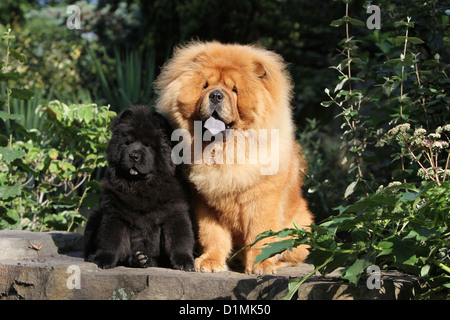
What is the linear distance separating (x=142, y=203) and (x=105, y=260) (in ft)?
1.26

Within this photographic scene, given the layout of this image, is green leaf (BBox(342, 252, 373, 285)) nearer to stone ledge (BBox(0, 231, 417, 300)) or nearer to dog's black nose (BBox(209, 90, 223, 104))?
stone ledge (BBox(0, 231, 417, 300))

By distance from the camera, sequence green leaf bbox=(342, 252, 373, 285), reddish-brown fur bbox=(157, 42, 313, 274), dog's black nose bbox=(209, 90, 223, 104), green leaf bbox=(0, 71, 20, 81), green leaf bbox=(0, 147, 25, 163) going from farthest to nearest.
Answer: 1. green leaf bbox=(0, 71, 20, 81)
2. green leaf bbox=(0, 147, 25, 163)
3. reddish-brown fur bbox=(157, 42, 313, 274)
4. dog's black nose bbox=(209, 90, 223, 104)
5. green leaf bbox=(342, 252, 373, 285)

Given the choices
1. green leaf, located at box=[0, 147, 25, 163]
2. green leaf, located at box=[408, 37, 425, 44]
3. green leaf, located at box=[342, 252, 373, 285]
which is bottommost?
green leaf, located at box=[342, 252, 373, 285]

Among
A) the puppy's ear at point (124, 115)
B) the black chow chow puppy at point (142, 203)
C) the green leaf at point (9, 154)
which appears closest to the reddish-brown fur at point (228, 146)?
the black chow chow puppy at point (142, 203)

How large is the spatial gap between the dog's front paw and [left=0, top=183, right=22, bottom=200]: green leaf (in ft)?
4.16

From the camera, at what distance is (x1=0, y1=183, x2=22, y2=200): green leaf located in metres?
3.87

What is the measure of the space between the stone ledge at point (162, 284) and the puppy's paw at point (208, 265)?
0.07 meters

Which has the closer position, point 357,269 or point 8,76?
point 357,269

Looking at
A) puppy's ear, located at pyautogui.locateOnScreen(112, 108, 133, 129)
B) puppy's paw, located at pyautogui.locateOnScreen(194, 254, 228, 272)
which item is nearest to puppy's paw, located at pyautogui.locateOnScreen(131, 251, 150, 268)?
puppy's paw, located at pyautogui.locateOnScreen(194, 254, 228, 272)

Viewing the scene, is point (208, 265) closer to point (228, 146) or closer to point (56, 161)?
point (228, 146)

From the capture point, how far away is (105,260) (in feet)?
9.75

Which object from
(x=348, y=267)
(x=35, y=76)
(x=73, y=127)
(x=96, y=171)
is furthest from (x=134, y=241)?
(x=35, y=76)

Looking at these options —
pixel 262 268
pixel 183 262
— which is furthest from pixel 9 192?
pixel 262 268

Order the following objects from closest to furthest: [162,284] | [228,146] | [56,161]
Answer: [162,284] → [228,146] → [56,161]
